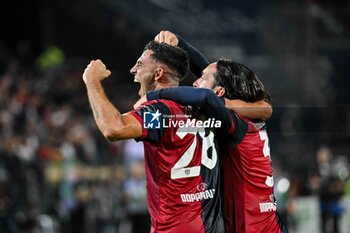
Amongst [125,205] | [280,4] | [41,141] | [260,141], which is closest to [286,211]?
[125,205]

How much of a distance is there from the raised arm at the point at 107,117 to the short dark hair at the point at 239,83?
0.94 metres

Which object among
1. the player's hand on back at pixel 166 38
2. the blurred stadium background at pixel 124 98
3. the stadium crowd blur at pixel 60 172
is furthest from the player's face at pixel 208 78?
the stadium crowd blur at pixel 60 172

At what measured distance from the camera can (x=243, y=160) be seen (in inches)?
237

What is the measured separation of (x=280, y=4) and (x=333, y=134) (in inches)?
184

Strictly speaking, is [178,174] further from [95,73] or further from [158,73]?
[95,73]

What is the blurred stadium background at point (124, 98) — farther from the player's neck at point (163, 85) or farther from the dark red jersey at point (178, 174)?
the dark red jersey at point (178, 174)

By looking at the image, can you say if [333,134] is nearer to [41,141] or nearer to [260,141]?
[41,141]

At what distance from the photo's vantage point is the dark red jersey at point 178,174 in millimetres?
5617

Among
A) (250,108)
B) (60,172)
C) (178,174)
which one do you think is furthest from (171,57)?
(60,172)

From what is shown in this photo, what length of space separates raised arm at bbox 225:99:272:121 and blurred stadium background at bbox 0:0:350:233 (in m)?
5.41

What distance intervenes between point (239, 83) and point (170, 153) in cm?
80

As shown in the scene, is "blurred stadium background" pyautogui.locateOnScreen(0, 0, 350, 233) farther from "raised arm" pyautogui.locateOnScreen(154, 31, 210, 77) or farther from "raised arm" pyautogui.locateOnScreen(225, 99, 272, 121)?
"raised arm" pyautogui.locateOnScreen(225, 99, 272, 121)

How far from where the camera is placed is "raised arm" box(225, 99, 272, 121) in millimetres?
6035

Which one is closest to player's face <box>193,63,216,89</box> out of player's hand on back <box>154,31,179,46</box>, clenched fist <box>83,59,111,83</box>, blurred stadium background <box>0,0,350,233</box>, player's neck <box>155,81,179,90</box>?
player's neck <box>155,81,179,90</box>
